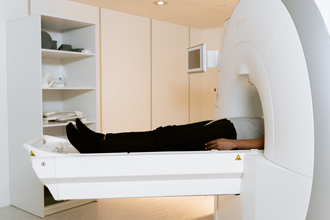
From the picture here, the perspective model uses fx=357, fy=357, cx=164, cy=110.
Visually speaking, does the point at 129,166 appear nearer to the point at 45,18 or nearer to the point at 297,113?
the point at 297,113

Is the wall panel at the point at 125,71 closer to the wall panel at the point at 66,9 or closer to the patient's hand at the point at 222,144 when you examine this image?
the wall panel at the point at 66,9

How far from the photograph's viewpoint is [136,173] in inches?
67.0

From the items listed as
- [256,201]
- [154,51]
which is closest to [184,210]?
[256,201]

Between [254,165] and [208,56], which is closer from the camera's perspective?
[254,165]

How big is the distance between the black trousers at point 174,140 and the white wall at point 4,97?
68.5 inches

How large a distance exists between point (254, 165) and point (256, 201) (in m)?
0.16

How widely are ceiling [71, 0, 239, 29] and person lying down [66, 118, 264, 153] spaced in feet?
7.19

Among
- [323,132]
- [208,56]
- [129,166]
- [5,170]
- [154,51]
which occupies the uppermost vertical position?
[154,51]

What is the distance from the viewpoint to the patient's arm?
6.60ft

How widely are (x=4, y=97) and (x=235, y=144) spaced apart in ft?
7.52

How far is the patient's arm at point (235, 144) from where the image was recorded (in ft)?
6.60

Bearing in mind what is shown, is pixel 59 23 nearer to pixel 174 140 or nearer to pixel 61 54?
pixel 61 54

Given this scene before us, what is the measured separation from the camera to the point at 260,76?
173 cm

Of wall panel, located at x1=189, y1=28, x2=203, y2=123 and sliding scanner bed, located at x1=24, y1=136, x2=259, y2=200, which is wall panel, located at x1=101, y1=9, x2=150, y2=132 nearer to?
wall panel, located at x1=189, y1=28, x2=203, y2=123
